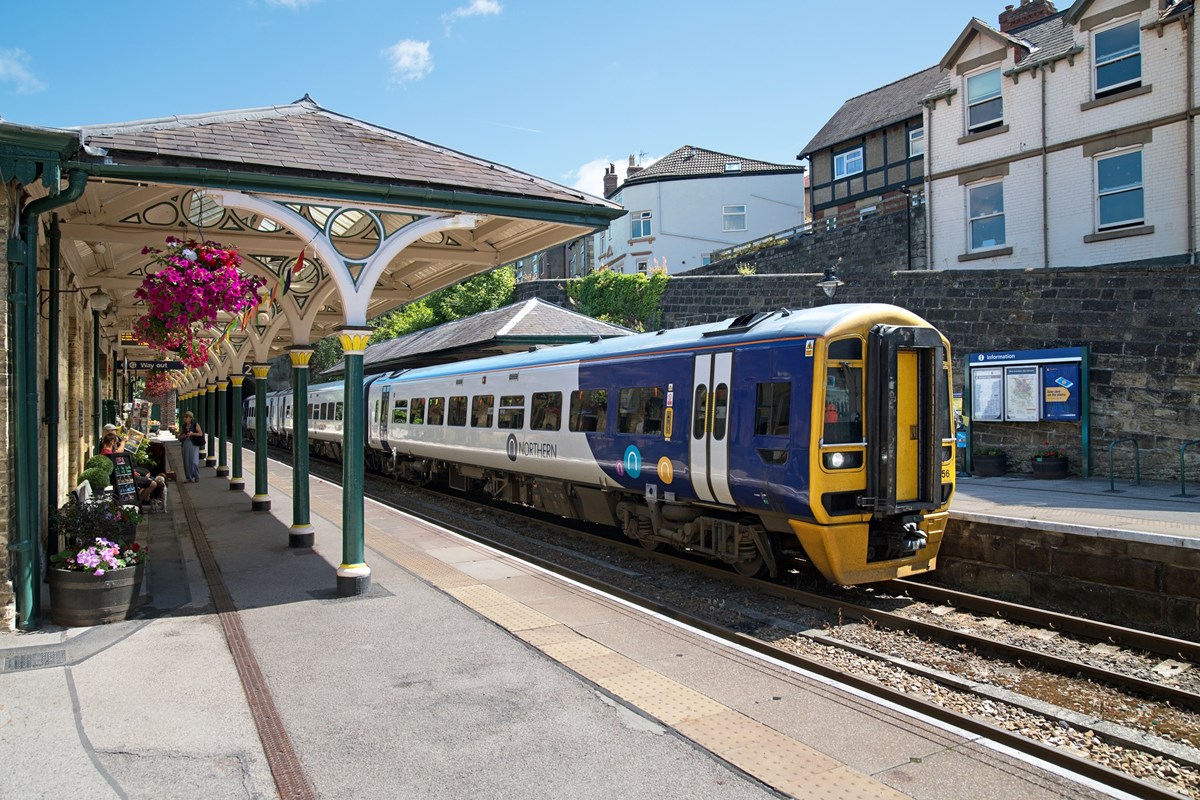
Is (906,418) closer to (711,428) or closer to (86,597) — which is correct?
(711,428)

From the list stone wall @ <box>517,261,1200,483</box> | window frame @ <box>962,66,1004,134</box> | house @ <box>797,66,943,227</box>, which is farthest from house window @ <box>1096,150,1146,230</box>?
house @ <box>797,66,943,227</box>

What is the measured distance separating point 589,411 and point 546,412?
127 centimetres

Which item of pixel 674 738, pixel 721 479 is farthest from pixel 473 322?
pixel 674 738

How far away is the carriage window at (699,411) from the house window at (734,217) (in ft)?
98.7

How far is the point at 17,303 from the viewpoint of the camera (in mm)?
6465

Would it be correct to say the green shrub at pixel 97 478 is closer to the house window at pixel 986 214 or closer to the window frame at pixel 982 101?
the house window at pixel 986 214

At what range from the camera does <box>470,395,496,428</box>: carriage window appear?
1402 centimetres

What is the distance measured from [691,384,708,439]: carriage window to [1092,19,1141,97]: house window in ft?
48.1

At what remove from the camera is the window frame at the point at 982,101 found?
786 inches

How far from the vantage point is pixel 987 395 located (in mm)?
16141

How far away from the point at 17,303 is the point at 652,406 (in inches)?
235

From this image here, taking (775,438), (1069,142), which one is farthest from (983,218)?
(775,438)

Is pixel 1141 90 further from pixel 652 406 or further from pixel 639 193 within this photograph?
pixel 639 193

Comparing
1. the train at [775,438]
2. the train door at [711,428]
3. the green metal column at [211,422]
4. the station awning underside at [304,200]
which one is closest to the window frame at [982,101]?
the train at [775,438]
